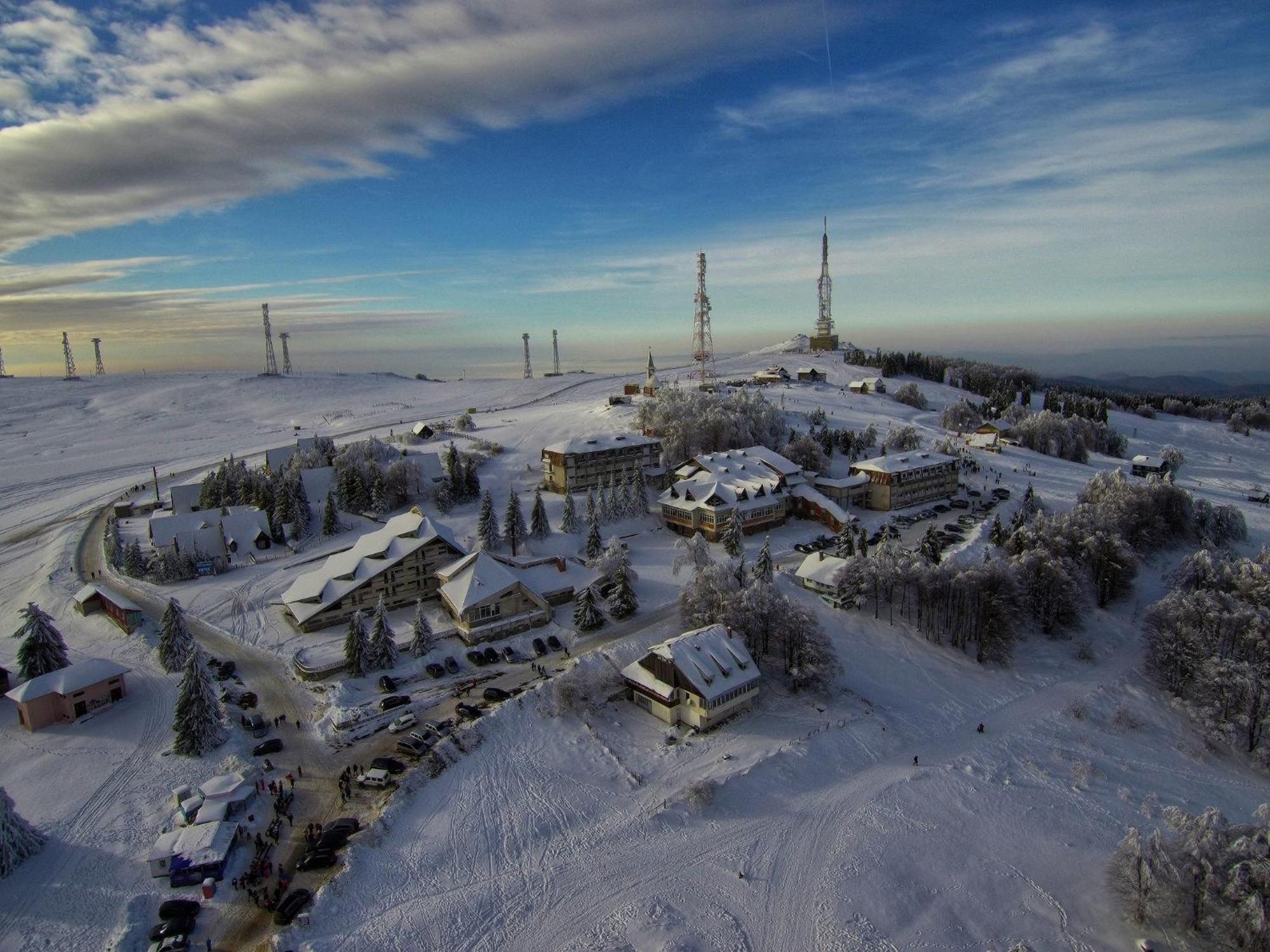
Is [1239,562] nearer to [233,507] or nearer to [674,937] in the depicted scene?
[674,937]

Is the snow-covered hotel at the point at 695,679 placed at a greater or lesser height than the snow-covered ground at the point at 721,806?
greater

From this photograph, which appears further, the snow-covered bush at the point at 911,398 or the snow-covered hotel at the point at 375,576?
the snow-covered bush at the point at 911,398

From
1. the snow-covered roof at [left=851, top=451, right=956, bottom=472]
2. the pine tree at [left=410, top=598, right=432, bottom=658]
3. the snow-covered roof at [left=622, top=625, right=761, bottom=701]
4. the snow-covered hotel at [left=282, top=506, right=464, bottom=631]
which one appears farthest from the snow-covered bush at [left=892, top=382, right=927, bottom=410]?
the pine tree at [left=410, top=598, right=432, bottom=658]

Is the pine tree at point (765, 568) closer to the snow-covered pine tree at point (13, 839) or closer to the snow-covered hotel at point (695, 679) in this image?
the snow-covered hotel at point (695, 679)

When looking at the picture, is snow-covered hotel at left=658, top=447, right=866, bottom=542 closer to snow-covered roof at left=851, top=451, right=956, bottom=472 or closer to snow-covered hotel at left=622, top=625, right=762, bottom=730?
snow-covered roof at left=851, top=451, right=956, bottom=472

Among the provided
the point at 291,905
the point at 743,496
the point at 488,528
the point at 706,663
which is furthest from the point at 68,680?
→ the point at 743,496

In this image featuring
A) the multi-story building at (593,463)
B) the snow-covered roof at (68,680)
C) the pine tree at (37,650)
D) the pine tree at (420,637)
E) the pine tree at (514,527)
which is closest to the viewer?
the snow-covered roof at (68,680)

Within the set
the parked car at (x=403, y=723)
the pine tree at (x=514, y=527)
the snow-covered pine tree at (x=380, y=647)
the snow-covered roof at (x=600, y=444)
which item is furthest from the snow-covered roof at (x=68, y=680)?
the snow-covered roof at (x=600, y=444)
